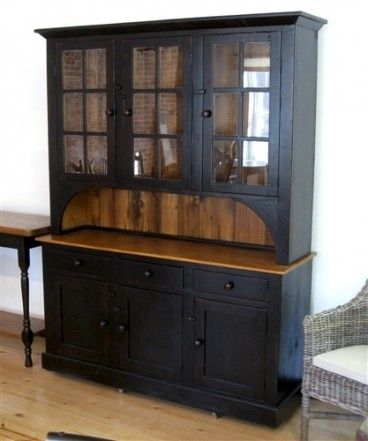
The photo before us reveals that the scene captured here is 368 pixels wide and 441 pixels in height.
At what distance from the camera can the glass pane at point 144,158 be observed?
3.16m

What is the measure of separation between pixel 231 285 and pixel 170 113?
2.82ft

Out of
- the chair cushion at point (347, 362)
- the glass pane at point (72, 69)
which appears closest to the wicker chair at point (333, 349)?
the chair cushion at point (347, 362)

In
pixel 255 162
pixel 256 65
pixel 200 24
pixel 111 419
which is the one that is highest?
pixel 200 24

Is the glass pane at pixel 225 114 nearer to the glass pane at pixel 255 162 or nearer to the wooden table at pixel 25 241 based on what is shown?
the glass pane at pixel 255 162

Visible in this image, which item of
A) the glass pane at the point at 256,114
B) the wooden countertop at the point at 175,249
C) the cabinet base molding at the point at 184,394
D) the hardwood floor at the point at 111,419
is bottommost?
the hardwood floor at the point at 111,419

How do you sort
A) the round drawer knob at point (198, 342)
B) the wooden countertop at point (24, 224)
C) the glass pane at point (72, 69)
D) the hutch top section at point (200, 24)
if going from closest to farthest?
the hutch top section at point (200, 24), the round drawer knob at point (198, 342), the glass pane at point (72, 69), the wooden countertop at point (24, 224)

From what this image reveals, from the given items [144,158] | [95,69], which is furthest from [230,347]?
[95,69]

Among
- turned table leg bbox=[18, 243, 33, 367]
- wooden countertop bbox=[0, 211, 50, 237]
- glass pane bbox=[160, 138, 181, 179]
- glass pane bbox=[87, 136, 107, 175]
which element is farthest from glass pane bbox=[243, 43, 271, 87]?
turned table leg bbox=[18, 243, 33, 367]

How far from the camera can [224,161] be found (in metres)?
2.98

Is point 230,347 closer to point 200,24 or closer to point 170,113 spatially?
point 170,113

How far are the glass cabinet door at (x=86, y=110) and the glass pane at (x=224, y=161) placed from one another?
0.58 m

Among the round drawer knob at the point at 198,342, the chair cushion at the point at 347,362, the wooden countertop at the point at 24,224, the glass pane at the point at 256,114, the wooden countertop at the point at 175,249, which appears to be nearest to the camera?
the chair cushion at the point at 347,362

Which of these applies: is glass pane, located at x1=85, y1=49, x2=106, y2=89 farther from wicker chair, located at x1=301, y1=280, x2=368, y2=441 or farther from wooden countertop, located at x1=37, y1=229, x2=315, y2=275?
wicker chair, located at x1=301, y1=280, x2=368, y2=441

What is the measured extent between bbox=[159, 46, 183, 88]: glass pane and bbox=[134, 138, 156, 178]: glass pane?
0.29 m
